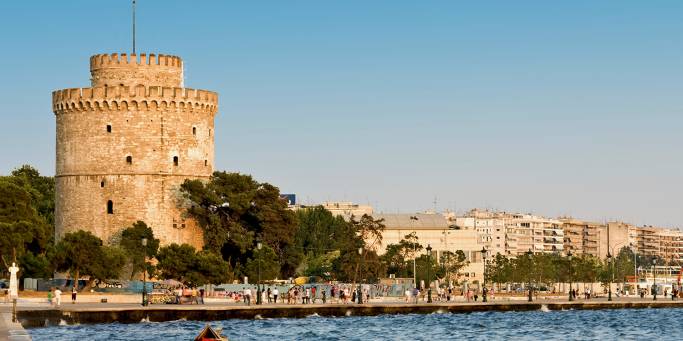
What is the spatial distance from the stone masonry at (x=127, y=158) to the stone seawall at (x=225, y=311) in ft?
56.2

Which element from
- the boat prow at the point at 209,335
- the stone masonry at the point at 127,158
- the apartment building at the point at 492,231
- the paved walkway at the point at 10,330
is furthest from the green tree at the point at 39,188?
the apartment building at the point at 492,231

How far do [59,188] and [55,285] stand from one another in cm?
880

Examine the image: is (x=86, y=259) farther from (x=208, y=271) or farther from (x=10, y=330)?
(x=10, y=330)

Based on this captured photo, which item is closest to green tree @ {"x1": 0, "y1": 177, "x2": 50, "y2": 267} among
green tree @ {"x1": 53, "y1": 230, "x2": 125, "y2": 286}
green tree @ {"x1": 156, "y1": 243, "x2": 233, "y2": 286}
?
green tree @ {"x1": 53, "y1": 230, "x2": 125, "y2": 286}

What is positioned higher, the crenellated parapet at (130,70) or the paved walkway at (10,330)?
the crenellated parapet at (130,70)

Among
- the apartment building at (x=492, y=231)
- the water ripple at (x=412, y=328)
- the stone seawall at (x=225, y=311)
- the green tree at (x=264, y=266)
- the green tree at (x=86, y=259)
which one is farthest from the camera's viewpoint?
the apartment building at (x=492, y=231)

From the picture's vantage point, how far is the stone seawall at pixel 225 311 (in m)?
51.0

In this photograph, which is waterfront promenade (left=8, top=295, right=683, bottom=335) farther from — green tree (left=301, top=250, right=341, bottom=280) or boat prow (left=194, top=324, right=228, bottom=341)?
green tree (left=301, top=250, right=341, bottom=280)

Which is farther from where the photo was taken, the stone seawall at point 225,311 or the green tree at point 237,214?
the green tree at point 237,214

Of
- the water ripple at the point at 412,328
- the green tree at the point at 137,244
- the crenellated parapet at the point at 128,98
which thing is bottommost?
the water ripple at the point at 412,328

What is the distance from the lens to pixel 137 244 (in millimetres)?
72938

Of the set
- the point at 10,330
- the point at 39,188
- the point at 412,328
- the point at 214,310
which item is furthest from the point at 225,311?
the point at 39,188

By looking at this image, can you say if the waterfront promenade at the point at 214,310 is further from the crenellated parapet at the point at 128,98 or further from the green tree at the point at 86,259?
the crenellated parapet at the point at 128,98

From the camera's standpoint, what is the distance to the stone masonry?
246ft
